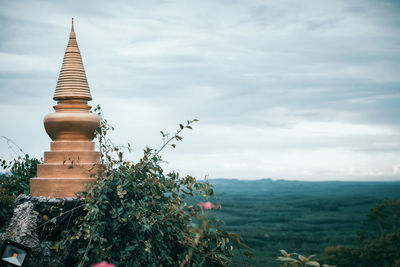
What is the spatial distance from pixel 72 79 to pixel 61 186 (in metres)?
1.63

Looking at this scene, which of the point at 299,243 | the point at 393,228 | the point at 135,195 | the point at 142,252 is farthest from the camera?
the point at 299,243

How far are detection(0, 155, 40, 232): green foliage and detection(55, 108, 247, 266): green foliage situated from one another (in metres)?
1.55

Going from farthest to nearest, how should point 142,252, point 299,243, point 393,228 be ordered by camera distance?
point 299,243 → point 393,228 → point 142,252

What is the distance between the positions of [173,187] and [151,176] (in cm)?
35

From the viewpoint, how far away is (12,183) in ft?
22.3

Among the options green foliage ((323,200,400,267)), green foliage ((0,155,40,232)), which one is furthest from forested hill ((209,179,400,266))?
→ green foliage ((0,155,40,232))

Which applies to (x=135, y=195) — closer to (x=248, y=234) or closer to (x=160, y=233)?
(x=160, y=233)

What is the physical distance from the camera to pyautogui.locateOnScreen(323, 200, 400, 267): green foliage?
2516cm

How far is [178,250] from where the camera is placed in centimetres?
532

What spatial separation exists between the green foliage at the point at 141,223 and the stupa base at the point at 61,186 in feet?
0.89

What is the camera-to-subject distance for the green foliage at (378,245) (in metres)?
25.2

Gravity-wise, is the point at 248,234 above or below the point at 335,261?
below

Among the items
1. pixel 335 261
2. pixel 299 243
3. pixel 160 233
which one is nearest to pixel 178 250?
pixel 160 233

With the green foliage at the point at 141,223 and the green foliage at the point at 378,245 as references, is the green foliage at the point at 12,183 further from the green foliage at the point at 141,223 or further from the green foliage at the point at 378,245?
the green foliage at the point at 378,245
